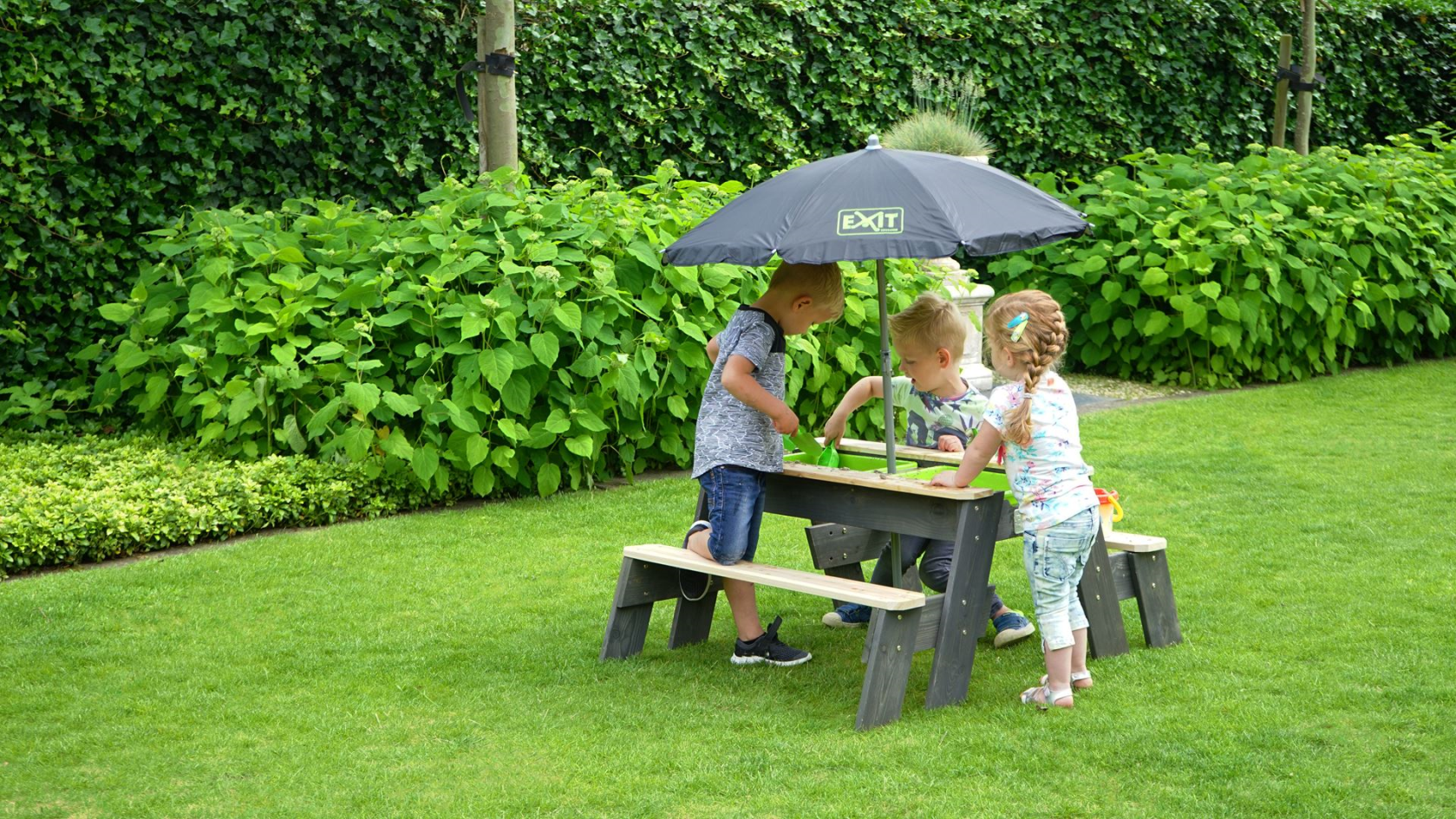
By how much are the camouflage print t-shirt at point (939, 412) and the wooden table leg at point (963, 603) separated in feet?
2.18

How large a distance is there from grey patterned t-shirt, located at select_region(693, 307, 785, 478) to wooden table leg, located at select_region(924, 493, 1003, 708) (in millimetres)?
649

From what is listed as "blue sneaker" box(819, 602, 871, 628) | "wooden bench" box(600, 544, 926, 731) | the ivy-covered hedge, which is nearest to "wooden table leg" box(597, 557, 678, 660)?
"wooden bench" box(600, 544, 926, 731)

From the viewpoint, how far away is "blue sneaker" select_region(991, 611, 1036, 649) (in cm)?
456

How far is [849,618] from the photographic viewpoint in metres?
4.87

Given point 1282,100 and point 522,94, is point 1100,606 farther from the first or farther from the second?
point 1282,100

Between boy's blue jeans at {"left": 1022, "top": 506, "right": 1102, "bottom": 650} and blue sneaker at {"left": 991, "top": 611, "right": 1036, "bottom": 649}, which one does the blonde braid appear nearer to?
boy's blue jeans at {"left": 1022, "top": 506, "right": 1102, "bottom": 650}

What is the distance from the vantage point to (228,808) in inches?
130

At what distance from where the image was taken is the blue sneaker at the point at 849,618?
15.9 feet

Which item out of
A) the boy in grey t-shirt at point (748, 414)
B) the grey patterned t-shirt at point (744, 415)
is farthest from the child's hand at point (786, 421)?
the grey patterned t-shirt at point (744, 415)

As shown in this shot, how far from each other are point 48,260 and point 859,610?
509 centimetres

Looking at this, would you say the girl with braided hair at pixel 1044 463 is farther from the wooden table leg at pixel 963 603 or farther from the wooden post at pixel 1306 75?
the wooden post at pixel 1306 75

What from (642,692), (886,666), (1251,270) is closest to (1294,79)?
(1251,270)

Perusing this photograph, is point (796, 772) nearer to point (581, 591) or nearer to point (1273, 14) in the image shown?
point (581, 591)

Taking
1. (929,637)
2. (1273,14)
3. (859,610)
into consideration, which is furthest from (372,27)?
(1273,14)
